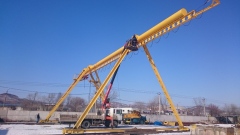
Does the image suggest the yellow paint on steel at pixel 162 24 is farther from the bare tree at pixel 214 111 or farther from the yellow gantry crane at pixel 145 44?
the bare tree at pixel 214 111

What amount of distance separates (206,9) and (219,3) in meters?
0.87

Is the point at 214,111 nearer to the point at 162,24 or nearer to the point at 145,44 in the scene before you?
the point at 145,44

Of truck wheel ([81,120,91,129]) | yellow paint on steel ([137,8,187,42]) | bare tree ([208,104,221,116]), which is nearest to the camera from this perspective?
yellow paint on steel ([137,8,187,42])

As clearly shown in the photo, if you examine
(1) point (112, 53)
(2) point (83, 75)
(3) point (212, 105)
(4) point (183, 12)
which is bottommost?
(3) point (212, 105)

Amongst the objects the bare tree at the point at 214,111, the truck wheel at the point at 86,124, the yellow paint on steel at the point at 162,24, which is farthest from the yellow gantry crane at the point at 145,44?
the bare tree at the point at 214,111

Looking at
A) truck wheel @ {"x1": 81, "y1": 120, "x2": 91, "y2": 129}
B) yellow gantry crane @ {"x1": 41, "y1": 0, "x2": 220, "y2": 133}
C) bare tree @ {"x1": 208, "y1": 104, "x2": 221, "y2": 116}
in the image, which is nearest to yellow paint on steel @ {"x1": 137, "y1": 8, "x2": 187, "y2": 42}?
yellow gantry crane @ {"x1": 41, "y1": 0, "x2": 220, "y2": 133}

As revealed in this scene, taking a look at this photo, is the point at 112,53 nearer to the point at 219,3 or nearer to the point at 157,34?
the point at 157,34

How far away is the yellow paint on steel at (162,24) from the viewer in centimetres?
1423

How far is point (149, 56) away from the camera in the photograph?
1958 cm

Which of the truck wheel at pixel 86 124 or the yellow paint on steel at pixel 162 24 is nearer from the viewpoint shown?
the yellow paint on steel at pixel 162 24

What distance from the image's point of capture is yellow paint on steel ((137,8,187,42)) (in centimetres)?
1423

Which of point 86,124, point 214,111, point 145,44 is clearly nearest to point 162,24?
point 145,44

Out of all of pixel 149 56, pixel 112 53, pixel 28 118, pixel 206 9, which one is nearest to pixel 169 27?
pixel 206 9

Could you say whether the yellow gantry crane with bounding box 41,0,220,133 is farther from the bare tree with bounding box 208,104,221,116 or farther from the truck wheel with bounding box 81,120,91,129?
the bare tree with bounding box 208,104,221,116
